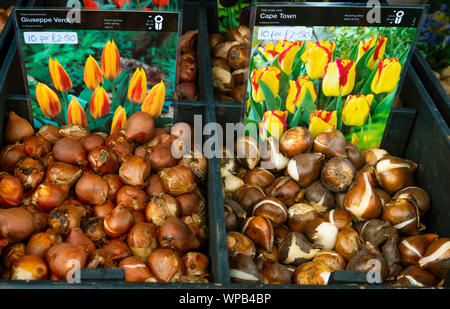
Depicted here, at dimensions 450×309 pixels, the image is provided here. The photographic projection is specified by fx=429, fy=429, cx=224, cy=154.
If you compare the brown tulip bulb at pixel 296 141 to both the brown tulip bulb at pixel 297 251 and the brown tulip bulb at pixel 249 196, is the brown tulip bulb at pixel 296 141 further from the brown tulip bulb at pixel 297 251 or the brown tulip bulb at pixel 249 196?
the brown tulip bulb at pixel 297 251

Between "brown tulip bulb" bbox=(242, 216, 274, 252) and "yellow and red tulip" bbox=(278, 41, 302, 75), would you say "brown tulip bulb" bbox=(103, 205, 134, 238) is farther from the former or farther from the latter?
"yellow and red tulip" bbox=(278, 41, 302, 75)

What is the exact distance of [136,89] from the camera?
67.8 inches

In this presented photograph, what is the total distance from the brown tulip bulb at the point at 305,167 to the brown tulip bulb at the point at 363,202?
159 mm

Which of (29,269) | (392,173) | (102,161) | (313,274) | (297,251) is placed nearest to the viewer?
(29,269)

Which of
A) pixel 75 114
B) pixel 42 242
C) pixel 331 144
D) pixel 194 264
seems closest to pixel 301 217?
pixel 331 144

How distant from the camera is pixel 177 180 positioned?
5.18 feet

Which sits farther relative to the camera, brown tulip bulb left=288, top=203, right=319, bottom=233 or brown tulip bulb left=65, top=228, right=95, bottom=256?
brown tulip bulb left=288, top=203, right=319, bottom=233

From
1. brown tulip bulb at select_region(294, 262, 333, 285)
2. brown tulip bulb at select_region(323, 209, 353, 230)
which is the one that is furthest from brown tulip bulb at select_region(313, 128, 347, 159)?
brown tulip bulb at select_region(294, 262, 333, 285)

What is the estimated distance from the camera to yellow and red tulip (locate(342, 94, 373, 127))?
1.75 meters

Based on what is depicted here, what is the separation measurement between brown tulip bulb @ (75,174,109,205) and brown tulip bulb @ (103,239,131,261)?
0.60 feet

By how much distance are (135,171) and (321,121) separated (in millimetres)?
786

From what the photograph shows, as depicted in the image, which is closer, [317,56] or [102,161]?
[102,161]

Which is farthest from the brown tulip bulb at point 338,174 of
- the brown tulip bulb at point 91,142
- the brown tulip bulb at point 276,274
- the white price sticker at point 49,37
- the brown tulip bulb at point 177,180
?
the white price sticker at point 49,37

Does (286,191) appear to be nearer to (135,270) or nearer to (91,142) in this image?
(135,270)
